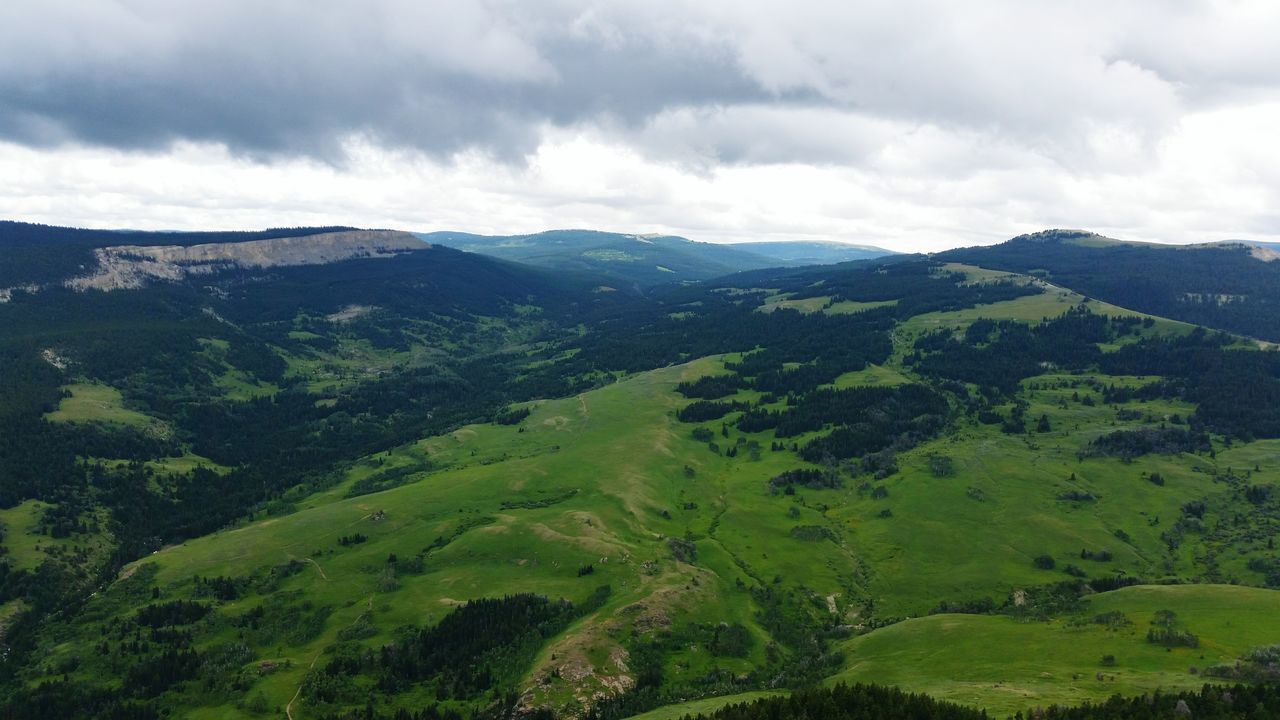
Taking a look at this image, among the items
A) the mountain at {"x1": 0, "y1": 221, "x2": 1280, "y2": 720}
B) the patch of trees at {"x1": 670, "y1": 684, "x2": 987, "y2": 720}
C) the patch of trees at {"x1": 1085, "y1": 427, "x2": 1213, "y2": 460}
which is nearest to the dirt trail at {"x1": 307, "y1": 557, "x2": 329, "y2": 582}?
the mountain at {"x1": 0, "y1": 221, "x2": 1280, "y2": 720}

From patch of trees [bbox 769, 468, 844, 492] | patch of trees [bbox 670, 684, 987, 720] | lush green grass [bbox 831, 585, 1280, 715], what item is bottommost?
patch of trees [bbox 769, 468, 844, 492]

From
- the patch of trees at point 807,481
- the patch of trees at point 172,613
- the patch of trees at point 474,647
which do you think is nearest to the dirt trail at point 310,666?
the patch of trees at point 474,647

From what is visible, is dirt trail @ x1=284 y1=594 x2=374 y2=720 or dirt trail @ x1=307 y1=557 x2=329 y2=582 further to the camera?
dirt trail @ x1=307 y1=557 x2=329 y2=582

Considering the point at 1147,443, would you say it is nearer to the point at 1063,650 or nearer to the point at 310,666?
the point at 1063,650

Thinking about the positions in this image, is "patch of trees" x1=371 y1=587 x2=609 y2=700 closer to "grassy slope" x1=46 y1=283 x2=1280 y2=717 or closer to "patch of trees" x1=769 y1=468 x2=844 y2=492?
"grassy slope" x1=46 y1=283 x2=1280 y2=717

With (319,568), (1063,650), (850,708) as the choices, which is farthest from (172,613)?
(1063,650)

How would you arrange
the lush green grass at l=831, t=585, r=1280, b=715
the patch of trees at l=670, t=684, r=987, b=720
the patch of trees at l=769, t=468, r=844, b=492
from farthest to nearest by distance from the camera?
1. the patch of trees at l=769, t=468, r=844, b=492
2. the lush green grass at l=831, t=585, r=1280, b=715
3. the patch of trees at l=670, t=684, r=987, b=720
